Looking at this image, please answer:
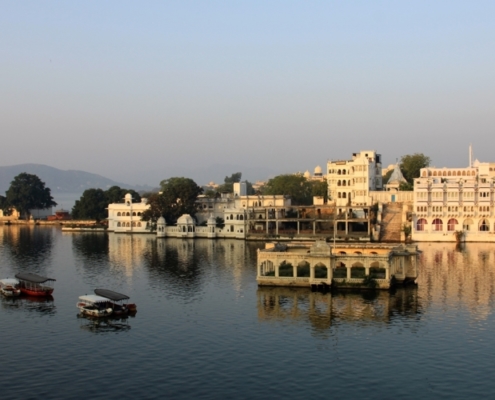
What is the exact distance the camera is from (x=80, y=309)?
167ft

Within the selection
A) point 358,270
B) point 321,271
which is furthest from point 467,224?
point 321,271

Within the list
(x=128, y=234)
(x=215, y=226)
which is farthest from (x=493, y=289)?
(x=128, y=234)

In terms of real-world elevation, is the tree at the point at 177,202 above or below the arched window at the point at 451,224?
above

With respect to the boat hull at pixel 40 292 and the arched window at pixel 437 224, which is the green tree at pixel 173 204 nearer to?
the arched window at pixel 437 224

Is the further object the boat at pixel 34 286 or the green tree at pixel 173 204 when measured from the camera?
the green tree at pixel 173 204

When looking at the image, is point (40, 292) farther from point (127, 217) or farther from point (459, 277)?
point (127, 217)

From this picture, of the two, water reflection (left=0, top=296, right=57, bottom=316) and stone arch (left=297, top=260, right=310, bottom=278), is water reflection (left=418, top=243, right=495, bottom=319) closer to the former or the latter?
stone arch (left=297, top=260, right=310, bottom=278)

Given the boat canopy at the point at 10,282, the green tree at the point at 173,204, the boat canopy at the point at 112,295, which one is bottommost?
the boat canopy at the point at 112,295

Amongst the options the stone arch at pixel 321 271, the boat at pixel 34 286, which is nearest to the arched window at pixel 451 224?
the stone arch at pixel 321 271

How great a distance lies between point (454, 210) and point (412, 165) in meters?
36.8

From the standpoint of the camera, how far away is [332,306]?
5184 centimetres

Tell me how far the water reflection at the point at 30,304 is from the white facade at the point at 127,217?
66.1 meters

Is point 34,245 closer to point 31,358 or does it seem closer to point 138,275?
point 138,275

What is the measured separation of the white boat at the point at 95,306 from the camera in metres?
49.1
